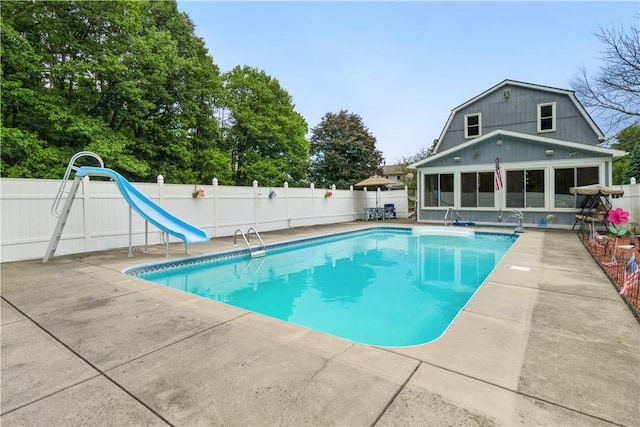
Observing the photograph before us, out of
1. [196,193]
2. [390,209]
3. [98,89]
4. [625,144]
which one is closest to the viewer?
[196,193]

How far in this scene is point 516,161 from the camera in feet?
42.1

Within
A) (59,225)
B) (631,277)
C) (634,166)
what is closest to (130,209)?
(59,225)

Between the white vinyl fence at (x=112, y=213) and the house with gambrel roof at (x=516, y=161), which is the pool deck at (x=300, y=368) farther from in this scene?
the house with gambrel roof at (x=516, y=161)

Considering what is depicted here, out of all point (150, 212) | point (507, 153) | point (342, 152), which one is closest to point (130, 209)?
point (150, 212)

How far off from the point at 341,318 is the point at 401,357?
2156mm

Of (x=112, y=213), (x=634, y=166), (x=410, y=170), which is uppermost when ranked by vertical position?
(x=410, y=170)

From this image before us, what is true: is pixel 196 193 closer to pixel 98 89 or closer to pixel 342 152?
pixel 98 89

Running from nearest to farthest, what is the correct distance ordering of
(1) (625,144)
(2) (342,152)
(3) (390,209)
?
(1) (625,144) → (3) (390,209) → (2) (342,152)

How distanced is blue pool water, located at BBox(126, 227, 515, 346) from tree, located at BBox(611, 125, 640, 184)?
7287 millimetres

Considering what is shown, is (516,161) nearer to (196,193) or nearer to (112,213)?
(196,193)

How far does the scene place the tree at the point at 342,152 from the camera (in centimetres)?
2516

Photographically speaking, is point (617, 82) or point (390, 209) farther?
point (390, 209)

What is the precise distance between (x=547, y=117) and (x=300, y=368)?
16.1 metres

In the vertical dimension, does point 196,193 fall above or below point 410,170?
below
